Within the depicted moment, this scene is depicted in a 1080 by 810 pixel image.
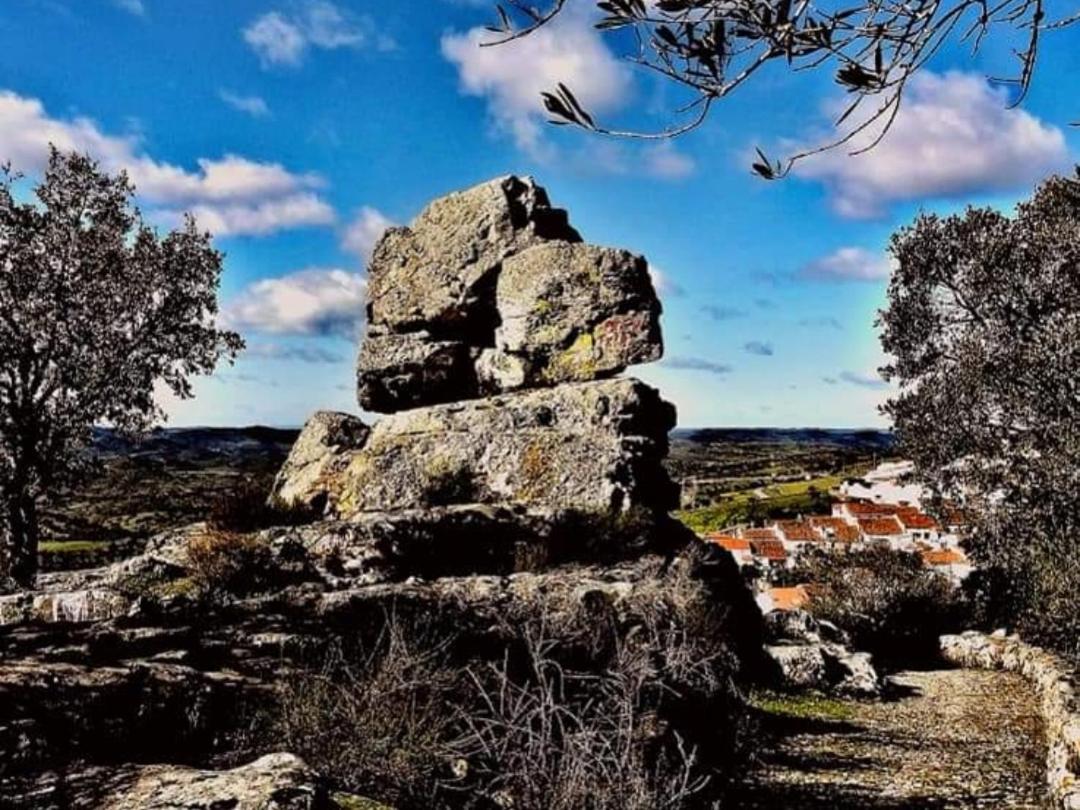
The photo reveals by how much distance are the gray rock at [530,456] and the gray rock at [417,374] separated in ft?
4.48

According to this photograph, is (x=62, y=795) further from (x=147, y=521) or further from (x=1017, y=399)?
(x=147, y=521)

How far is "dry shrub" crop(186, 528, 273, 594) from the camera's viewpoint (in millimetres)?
14289

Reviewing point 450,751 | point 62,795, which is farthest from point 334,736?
point 62,795

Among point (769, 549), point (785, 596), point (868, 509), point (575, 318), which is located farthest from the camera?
point (868, 509)

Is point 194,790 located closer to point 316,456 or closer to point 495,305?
point 316,456

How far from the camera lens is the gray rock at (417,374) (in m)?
21.0

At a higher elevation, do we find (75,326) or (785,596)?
(75,326)

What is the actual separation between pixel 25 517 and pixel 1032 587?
23.1 m

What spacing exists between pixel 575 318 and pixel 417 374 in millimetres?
3536

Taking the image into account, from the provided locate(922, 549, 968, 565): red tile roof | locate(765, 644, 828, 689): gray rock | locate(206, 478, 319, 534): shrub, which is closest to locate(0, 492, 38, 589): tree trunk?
locate(206, 478, 319, 534): shrub

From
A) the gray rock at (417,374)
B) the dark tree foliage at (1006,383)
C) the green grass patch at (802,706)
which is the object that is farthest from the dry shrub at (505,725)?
the dark tree foliage at (1006,383)

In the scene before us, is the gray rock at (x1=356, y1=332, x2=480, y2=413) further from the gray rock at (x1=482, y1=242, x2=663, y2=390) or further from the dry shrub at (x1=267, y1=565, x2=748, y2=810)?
the dry shrub at (x1=267, y1=565, x2=748, y2=810)

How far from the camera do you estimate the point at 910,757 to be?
15.0 meters

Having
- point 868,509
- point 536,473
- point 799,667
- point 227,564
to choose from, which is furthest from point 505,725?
point 868,509
